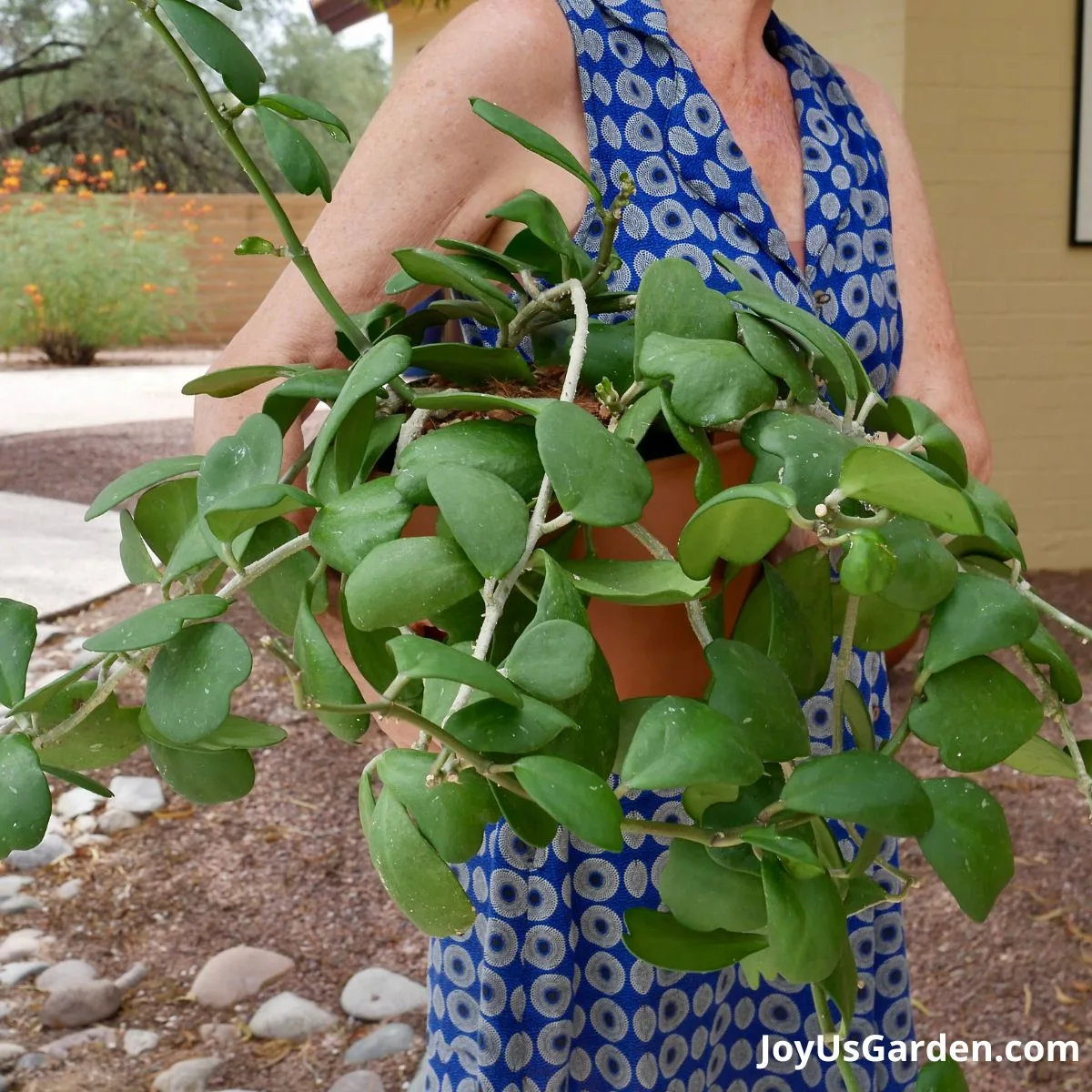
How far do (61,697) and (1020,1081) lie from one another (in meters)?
1.59

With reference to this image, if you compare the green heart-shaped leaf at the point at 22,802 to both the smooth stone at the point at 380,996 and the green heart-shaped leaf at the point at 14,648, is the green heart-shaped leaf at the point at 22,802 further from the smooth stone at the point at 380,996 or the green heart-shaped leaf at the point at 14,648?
the smooth stone at the point at 380,996

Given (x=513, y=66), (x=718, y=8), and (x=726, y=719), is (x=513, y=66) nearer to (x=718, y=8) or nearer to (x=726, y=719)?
(x=718, y=8)

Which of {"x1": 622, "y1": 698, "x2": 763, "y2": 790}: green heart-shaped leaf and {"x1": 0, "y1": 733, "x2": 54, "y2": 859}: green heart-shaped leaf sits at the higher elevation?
{"x1": 622, "y1": 698, "x2": 763, "y2": 790}: green heart-shaped leaf

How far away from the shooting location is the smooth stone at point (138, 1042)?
1.71m

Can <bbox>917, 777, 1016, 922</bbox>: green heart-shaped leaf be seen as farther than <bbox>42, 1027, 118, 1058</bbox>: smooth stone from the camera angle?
No

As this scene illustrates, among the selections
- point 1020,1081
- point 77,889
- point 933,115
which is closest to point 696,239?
point 1020,1081

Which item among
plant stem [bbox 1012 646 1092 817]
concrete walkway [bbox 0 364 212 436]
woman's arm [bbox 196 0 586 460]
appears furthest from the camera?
concrete walkway [bbox 0 364 212 436]

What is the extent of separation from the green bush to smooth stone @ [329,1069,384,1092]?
260 inches

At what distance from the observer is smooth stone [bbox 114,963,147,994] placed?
185cm

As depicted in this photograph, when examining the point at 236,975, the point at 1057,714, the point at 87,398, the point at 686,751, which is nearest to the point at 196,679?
the point at 686,751

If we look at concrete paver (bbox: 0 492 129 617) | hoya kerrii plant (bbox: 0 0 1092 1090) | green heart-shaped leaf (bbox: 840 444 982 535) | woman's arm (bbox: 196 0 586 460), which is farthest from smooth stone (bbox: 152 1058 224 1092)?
concrete paver (bbox: 0 492 129 617)

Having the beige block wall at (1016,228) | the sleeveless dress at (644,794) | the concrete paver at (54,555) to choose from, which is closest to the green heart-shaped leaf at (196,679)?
the sleeveless dress at (644,794)

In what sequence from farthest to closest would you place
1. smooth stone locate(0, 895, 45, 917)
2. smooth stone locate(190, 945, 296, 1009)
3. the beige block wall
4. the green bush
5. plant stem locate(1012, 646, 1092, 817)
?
Result: 1. the green bush
2. the beige block wall
3. smooth stone locate(0, 895, 45, 917)
4. smooth stone locate(190, 945, 296, 1009)
5. plant stem locate(1012, 646, 1092, 817)

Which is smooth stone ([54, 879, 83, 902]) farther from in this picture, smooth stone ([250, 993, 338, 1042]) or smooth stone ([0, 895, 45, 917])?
smooth stone ([250, 993, 338, 1042])
